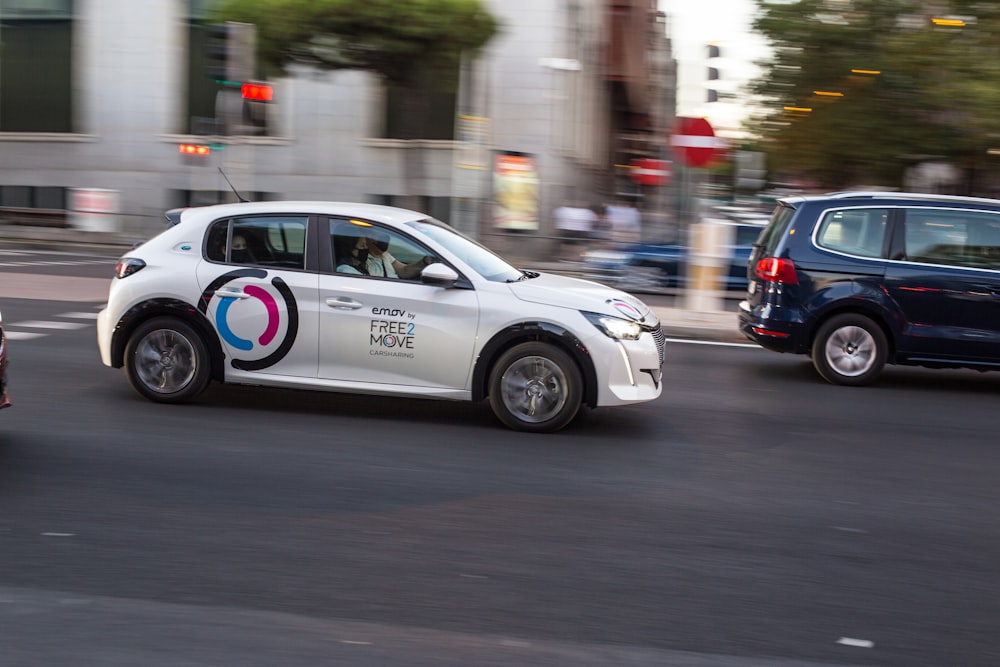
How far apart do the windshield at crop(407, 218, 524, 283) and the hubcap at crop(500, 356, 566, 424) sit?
2.28ft

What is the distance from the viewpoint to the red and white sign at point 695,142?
14383 millimetres

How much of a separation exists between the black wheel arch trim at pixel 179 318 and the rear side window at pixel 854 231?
5812 millimetres

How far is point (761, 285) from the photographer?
436 inches

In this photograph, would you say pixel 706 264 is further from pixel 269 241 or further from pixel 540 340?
pixel 269 241

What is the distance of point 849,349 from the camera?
35.1 feet

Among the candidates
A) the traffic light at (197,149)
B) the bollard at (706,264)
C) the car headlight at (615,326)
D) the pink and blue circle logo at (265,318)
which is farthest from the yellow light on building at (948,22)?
the pink and blue circle logo at (265,318)

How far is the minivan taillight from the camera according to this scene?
1076 cm

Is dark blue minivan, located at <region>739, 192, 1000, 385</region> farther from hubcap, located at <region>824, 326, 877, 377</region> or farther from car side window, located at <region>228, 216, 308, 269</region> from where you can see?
car side window, located at <region>228, 216, 308, 269</region>

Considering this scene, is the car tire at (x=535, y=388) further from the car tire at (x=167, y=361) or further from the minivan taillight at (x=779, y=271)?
the minivan taillight at (x=779, y=271)

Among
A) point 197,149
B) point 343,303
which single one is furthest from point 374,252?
point 197,149

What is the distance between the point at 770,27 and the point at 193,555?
1076 inches

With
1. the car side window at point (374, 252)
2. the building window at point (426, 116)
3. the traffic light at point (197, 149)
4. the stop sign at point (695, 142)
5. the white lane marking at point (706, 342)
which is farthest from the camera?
the building window at point (426, 116)

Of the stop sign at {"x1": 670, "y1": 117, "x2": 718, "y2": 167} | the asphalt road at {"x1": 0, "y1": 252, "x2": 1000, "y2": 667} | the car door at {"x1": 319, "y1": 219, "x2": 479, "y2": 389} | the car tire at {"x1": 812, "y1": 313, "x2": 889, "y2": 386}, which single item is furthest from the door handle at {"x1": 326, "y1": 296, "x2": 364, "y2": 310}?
the stop sign at {"x1": 670, "y1": 117, "x2": 718, "y2": 167}

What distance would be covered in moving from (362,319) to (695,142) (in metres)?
7.76
